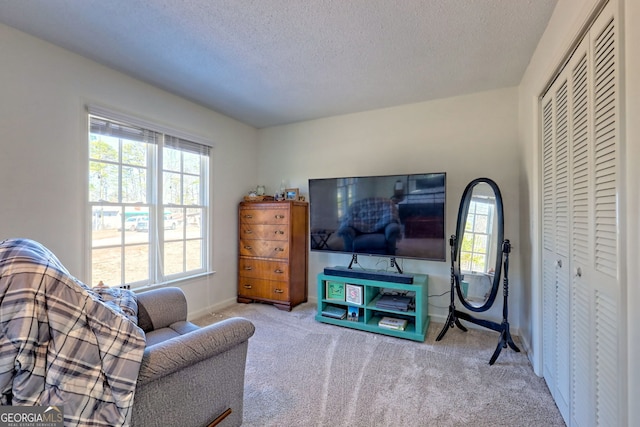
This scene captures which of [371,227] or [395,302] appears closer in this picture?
[395,302]

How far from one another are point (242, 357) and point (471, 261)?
2.17 meters

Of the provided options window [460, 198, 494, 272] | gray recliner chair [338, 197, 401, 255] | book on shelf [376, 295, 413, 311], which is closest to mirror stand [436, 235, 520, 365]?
window [460, 198, 494, 272]

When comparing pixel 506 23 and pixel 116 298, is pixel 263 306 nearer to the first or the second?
pixel 116 298

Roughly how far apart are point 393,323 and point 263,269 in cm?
169

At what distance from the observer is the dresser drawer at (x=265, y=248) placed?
3395 mm

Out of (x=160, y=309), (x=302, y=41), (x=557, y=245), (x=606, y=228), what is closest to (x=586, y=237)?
(x=606, y=228)

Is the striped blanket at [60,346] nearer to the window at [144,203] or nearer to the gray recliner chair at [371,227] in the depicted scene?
the window at [144,203]

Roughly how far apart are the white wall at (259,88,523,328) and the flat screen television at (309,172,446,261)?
1.39 ft

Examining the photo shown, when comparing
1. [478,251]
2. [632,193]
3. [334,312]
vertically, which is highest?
[632,193]

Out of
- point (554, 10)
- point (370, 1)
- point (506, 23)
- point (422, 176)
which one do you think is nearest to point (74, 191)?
point (370, 1)

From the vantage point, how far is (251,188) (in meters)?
4.00

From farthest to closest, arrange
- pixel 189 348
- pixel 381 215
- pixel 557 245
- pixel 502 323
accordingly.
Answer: pixel 381 215 → pixel 502 323 → pixel 557 245 → pixel 189 348

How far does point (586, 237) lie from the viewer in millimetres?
1285

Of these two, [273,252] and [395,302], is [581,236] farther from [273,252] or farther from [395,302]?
[273,252]
